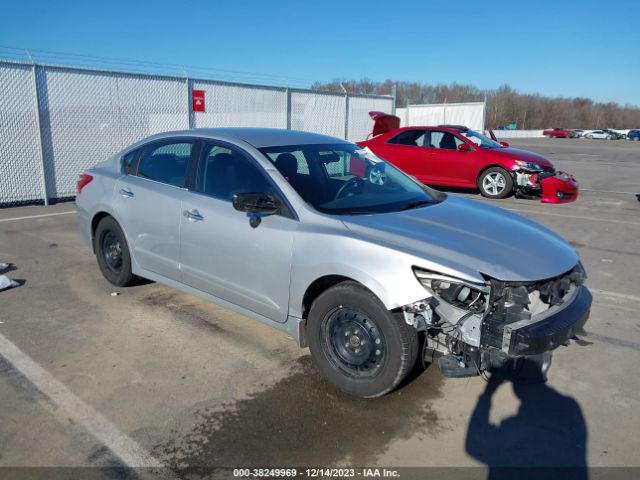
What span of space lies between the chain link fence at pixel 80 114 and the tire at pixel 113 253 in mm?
5698

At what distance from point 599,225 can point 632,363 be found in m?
5.53

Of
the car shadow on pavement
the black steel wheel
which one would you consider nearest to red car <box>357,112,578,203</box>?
the car shadow on pavement

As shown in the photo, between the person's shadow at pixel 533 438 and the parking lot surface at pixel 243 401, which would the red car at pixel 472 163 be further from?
the person's shadow at pixel 533 438

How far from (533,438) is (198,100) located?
10.9 meters

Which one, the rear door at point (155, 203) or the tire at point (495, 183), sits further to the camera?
the tire at point (495, 183)

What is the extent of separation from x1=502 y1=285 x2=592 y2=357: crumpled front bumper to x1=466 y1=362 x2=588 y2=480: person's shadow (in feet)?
0.82

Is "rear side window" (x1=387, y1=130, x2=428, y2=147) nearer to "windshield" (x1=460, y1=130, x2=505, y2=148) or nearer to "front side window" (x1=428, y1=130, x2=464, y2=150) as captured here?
"front side window" (x1=428, y1=130, x2=464, y2=150)

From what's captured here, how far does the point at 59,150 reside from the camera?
10.4 meters

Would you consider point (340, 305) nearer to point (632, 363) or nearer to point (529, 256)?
point (529, 256)

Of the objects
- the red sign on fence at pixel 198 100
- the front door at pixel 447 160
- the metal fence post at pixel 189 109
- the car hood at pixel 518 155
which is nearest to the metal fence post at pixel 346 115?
the front door at pixel 447 160

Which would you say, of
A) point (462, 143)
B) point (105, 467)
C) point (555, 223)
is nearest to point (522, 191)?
point (462, 143)

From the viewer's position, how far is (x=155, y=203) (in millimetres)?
4508

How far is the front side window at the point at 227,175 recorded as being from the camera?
3.87 meters

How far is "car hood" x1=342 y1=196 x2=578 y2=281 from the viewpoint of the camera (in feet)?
9.76
